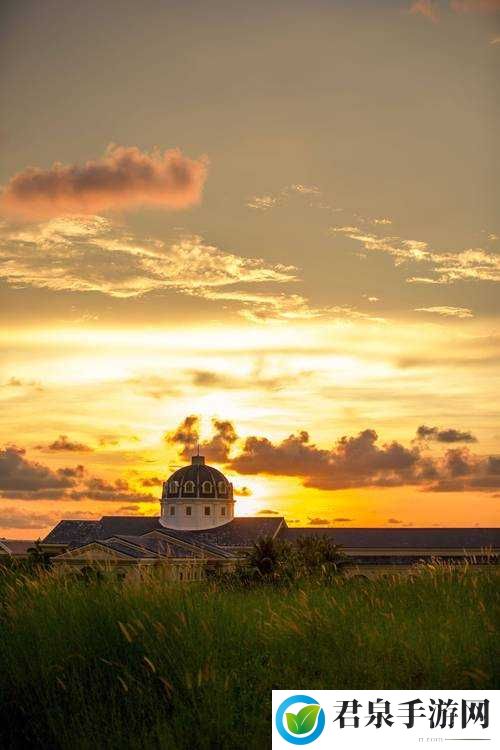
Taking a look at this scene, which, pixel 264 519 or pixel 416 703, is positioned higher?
pixel 264 519

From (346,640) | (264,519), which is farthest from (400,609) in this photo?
(264,519)

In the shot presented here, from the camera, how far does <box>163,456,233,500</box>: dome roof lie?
142000mm

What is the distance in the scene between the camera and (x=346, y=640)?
35.9 ft

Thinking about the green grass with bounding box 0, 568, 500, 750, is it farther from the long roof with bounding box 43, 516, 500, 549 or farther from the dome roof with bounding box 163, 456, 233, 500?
the dome roof with bounding box 163, 456, 233, 500

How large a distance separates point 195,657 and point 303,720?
1921 millimetres

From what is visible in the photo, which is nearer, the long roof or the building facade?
the building facade

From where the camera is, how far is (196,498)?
14162cm

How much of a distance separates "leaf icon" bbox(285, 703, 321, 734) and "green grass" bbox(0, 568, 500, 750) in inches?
17.0

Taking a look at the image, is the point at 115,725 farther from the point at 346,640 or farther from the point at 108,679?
the point at 346,640

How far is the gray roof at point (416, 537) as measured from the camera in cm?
11119

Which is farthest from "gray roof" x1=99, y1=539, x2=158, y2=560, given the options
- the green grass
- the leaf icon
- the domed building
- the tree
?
the domed building

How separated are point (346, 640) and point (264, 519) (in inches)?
4576

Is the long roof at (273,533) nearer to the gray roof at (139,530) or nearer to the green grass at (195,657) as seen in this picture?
the gray roof at (139,530)

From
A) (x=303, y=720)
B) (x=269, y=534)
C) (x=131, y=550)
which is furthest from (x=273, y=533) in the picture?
(x=303, y=720)
